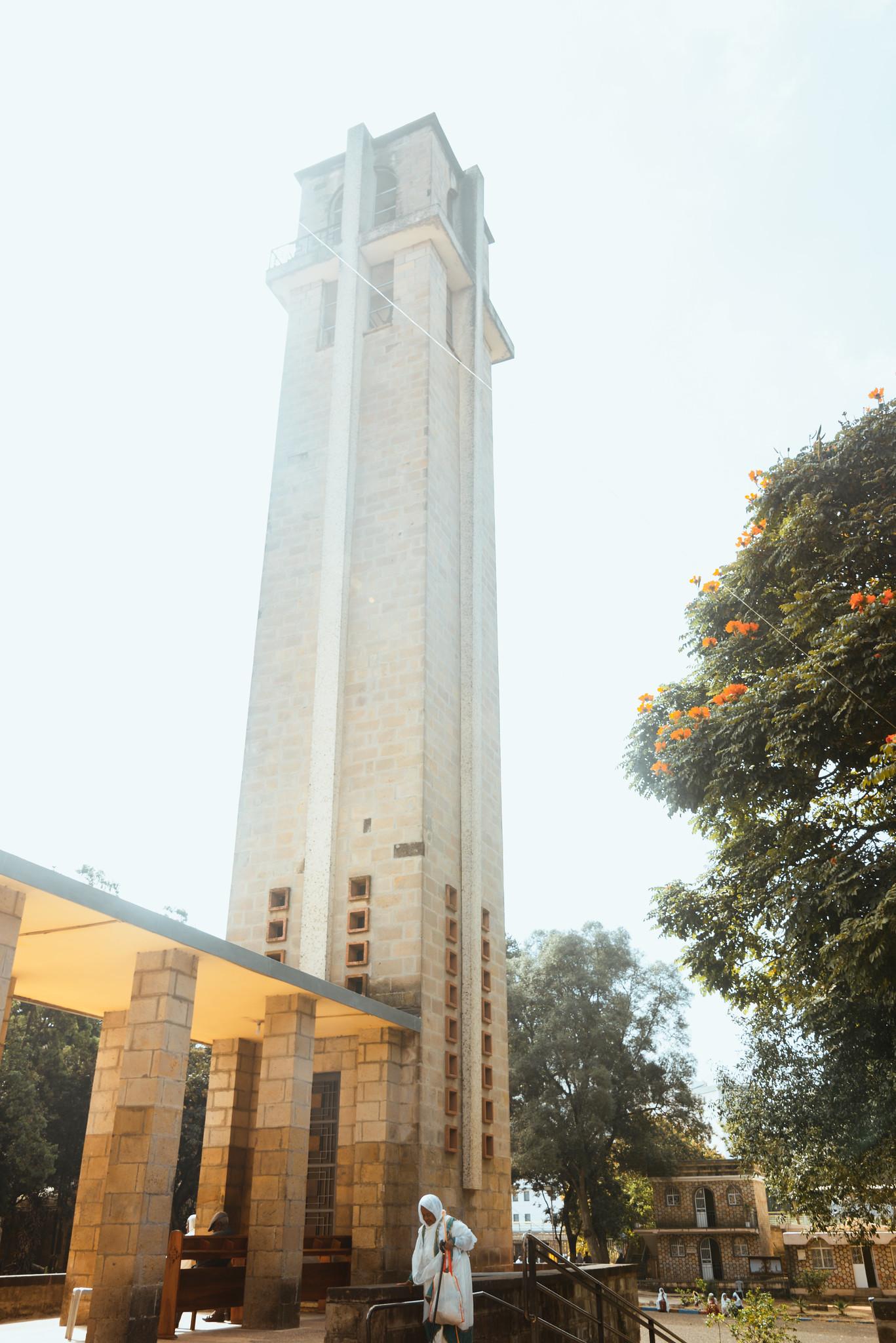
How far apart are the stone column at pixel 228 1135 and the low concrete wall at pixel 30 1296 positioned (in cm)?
203

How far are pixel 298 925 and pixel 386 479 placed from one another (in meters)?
8.50

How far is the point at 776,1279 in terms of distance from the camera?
155ft

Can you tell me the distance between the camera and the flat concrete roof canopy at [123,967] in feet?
28.8

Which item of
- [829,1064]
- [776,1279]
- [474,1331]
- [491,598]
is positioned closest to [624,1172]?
[776,1279]

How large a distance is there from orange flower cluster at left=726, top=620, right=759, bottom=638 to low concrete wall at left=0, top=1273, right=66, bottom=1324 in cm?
1242

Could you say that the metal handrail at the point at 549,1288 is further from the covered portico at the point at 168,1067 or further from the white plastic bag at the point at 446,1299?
→ the covered portico at the point at 168,1067

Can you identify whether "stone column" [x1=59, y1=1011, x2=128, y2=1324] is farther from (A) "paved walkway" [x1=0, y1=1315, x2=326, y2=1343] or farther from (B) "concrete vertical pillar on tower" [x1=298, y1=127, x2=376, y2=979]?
(B) "concrete vertical pillar on tower" [x1=298, y1=127, x2=376, y2=979]

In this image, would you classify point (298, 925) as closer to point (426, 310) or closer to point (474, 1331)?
point (474, 1331)

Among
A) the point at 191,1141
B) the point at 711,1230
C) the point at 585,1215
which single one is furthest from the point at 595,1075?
the point at 711,1230

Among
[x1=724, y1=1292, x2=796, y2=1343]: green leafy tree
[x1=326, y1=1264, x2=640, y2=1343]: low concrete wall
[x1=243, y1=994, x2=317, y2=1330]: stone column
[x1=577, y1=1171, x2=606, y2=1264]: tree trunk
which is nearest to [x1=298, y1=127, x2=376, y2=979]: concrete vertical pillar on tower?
[x1=243, y1=994, x2=317, y2=1330]: stone column

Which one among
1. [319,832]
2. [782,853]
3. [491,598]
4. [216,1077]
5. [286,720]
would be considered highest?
[491,598]

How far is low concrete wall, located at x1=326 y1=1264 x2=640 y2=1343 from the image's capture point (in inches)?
315

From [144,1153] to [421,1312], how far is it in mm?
2867

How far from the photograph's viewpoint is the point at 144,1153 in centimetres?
938
